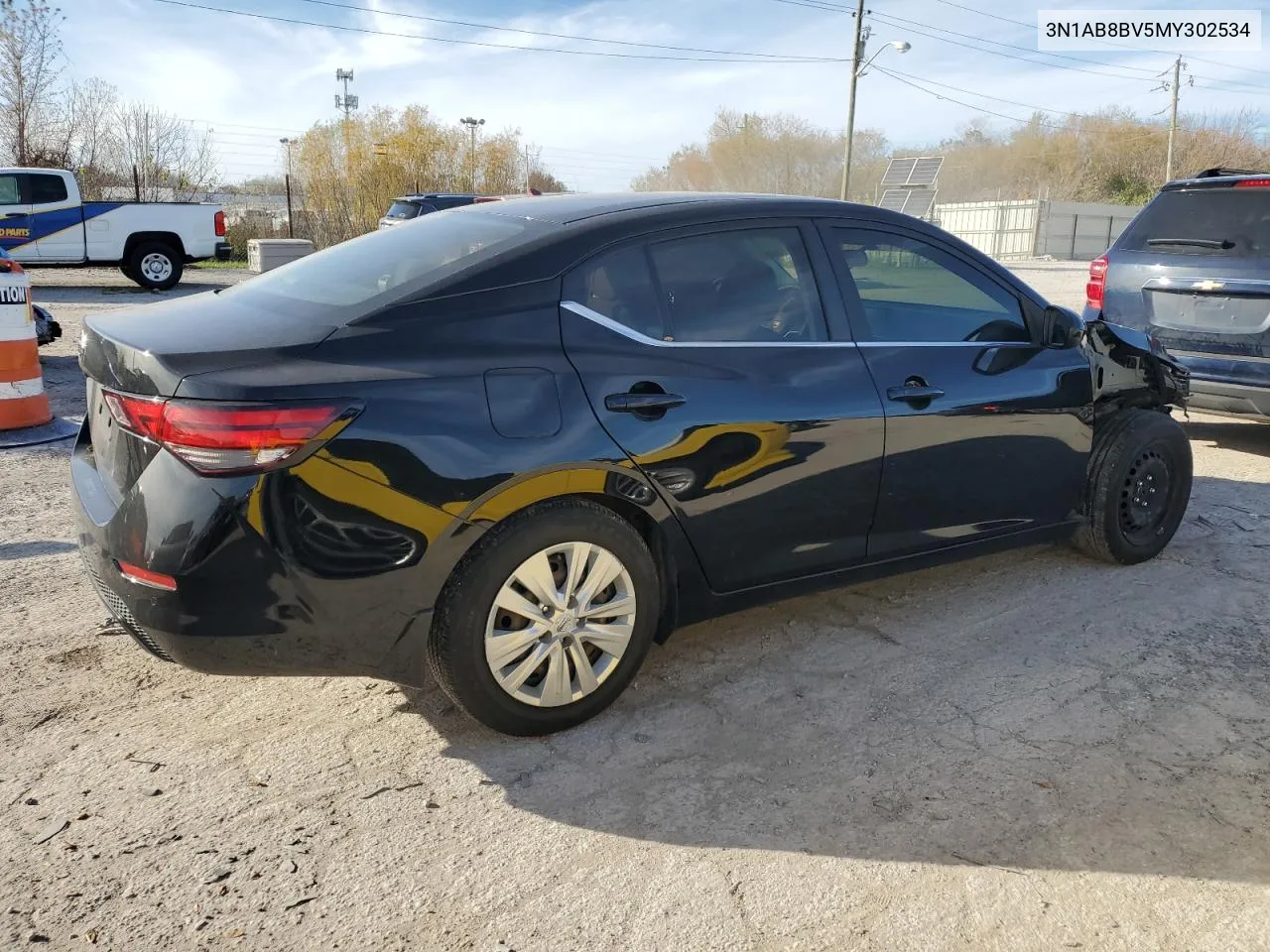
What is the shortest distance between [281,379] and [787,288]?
5.71 ft

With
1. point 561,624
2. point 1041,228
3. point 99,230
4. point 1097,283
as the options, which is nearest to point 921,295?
point 561,624

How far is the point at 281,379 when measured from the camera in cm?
Answer: 268

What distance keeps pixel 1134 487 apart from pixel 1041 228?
4131 centimetres

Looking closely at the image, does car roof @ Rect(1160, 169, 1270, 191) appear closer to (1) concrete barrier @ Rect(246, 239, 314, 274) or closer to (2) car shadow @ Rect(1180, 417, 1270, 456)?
(2) car shadow @ Rect(1180, 417, 1270, 456)

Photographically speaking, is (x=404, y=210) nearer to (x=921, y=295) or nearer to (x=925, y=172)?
(x=921, y=295)

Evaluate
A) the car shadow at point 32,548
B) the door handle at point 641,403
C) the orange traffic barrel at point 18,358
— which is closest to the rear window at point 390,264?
the door handle at point 641,403

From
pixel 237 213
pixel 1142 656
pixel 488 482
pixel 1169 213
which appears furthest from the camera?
pixel 237 213

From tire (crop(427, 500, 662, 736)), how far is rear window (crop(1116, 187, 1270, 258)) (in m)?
4.99

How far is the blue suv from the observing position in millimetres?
6207

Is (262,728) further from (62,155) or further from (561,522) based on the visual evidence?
(62,155)

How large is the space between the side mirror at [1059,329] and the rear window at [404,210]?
17.6m

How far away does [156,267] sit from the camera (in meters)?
18.6

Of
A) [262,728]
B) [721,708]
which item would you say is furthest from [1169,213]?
[262,728]

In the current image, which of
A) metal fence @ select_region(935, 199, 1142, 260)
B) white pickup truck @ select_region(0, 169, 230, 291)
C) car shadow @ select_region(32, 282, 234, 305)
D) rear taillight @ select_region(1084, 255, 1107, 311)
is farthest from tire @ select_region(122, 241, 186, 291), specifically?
metal fence @ select_region(935, 199, 1142, 260)
